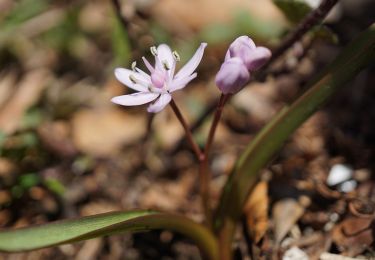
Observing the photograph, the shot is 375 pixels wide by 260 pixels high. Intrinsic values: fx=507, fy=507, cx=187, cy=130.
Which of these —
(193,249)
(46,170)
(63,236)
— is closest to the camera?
(63,236)

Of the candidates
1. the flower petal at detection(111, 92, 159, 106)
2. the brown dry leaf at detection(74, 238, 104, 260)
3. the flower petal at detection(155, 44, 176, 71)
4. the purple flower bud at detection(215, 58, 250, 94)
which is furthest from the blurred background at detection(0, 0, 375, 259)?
the flower petal at detection(111, 92, 159, 106)

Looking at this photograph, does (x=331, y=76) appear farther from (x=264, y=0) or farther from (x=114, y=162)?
(x=264, y=0)

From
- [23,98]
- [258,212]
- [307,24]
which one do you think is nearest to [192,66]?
[307,24]

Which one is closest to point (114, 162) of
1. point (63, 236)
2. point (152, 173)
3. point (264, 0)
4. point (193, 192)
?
point (152, 173)

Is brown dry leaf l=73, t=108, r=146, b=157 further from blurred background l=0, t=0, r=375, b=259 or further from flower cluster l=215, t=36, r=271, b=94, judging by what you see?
flower cluster l=215, t=36, r=271, b=94

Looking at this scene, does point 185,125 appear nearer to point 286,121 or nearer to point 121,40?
point 286,121

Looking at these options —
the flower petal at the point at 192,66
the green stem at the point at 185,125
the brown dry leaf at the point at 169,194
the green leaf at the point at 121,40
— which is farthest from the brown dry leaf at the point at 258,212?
the green leaf at the point at 121,40
